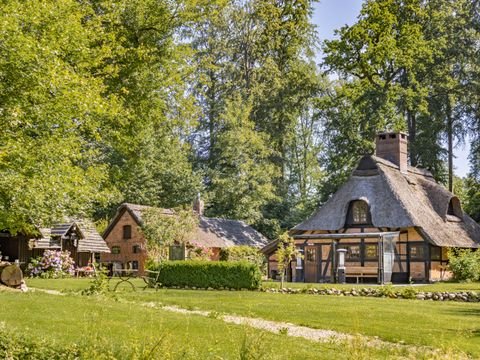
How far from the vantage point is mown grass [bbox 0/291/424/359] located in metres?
7.60

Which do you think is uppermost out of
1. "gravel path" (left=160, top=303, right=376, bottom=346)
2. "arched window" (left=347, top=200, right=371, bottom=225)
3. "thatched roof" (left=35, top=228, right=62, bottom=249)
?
"arched window" (left=347, top=200, right=371, bottom=225)

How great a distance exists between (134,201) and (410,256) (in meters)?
22.9

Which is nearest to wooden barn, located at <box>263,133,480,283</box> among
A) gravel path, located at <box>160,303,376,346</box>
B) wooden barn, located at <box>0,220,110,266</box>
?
wooden barn, located at <box>0,220,110,266</box>

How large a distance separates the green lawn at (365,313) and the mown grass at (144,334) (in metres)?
0.79

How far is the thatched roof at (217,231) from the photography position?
4261cm

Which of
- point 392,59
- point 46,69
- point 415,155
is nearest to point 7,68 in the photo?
point 46,69

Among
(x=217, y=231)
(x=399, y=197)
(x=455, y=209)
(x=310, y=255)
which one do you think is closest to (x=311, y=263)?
(x=310, y=255)

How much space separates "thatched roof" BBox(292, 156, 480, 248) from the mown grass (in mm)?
20274

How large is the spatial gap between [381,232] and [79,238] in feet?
55.5

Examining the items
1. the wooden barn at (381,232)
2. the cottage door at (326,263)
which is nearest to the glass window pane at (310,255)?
the wooden barn at (381,232)

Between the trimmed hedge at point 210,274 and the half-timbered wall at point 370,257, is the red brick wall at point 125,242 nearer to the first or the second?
the half-timbered wall at point 370,257

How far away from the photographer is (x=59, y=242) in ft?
119

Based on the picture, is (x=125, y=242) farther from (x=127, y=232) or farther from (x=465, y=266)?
(x=465, y=266)

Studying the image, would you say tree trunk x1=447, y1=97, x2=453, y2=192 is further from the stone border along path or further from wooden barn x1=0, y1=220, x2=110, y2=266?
the stone border along path
